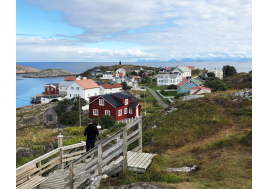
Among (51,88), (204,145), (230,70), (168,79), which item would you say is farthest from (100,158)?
(230,70)

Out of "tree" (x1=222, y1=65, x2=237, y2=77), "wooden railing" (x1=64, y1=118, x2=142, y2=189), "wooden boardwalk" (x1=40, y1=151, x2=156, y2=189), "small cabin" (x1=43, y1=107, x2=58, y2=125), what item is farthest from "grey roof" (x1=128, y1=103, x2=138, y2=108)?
"tree" (x1=222, y1=65, x2=237, y2=77)

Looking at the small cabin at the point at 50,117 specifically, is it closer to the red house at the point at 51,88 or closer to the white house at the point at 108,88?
the white house at the point at 108,88

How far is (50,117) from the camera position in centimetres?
3897

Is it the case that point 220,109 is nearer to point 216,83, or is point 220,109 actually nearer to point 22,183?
point 22,183

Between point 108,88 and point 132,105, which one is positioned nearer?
point 132,105

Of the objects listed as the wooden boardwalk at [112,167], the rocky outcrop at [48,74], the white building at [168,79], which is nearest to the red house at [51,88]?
the white building at [168,79]

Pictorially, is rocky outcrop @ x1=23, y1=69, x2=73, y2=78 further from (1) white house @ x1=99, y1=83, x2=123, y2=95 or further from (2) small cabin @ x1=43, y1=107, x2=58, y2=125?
(2) small cabin @ x1=43, y1=107, x2=58, y2=125

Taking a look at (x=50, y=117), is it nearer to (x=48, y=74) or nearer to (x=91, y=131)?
(x=91, y=131)

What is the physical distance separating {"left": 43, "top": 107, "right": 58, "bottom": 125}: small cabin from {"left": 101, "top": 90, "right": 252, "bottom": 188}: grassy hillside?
2760cm

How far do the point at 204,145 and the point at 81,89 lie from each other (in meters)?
45.9

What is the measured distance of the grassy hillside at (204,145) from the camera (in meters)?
6.16

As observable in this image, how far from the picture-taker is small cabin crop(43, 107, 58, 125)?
3875 cm

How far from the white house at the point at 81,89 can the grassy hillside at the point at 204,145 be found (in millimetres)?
37631
